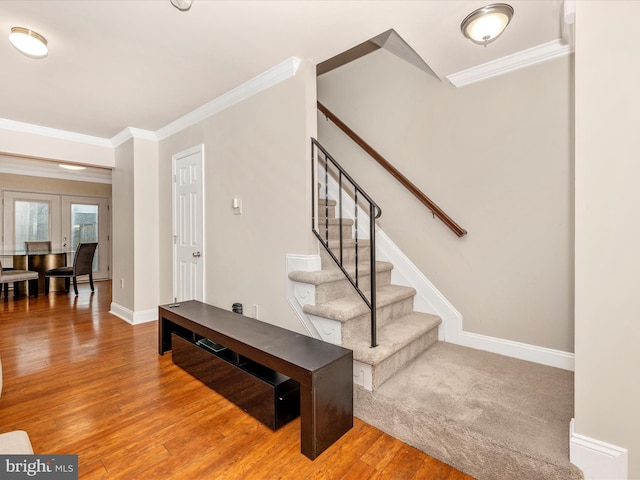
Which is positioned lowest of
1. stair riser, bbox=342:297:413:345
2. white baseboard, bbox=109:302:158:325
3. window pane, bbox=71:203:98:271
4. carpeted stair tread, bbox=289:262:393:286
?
white baseboard, bbox=109:302:158:325

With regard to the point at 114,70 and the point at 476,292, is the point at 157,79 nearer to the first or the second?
the point at 114,70


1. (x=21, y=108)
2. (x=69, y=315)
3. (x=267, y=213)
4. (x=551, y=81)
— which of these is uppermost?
(x=21, y=108)

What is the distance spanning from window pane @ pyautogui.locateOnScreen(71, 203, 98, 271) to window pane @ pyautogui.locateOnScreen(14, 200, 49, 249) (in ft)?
1.65

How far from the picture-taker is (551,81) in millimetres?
2236

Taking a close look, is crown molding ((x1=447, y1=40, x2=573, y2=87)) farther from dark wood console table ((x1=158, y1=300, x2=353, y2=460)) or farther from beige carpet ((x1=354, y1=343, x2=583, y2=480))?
dark wood console table ((x1=158, y1=300, x2=353, y2=460))

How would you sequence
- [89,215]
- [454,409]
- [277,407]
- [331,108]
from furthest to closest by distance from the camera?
[89,215] < [331,108] < [277,407] < [454,409]

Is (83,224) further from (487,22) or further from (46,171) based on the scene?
(487,22)

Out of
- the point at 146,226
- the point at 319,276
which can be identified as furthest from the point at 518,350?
the point at 146,226

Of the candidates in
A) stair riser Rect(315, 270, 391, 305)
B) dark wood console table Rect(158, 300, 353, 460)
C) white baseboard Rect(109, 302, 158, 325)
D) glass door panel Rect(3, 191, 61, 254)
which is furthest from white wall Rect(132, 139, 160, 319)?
glass door panel Rect(3, 191, 61, 254)

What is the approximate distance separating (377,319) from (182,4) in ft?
7.90

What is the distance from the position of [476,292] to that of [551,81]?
5.38 ft

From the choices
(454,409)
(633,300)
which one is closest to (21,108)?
(454,409)

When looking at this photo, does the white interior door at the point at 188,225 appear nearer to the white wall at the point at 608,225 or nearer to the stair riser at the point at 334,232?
the stair riser at the point at 334,232

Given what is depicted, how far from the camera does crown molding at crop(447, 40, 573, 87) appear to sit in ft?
7.16
